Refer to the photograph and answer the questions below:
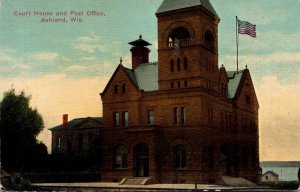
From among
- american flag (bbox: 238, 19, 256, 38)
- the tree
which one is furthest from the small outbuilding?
the tree

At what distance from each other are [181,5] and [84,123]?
9022 millimetres

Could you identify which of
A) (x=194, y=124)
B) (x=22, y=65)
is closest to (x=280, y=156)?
(x=194, y=124)

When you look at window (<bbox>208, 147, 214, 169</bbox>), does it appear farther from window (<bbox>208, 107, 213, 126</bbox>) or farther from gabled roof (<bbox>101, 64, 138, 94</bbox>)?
gabled roof (<bbox>101, 64, 138, 94</bbox>)

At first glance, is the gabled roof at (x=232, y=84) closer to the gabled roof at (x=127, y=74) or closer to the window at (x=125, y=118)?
the gabled roof at (x=127, y=74)

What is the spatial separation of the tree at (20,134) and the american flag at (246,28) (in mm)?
11872

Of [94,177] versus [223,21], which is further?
[94,177]

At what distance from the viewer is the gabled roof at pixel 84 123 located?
119 feet

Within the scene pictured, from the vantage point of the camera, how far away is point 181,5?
1483 inches

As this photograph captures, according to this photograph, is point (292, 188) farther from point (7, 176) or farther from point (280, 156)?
point (7, 176)

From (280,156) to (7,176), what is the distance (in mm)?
14668

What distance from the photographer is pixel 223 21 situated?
34500 mm

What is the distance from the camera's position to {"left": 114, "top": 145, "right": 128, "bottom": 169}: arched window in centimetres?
4069

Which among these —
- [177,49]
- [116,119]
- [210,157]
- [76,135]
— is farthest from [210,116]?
[76,135]

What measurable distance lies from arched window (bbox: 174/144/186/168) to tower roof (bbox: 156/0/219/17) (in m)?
8.52
